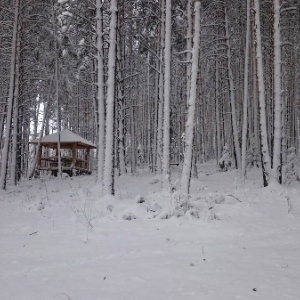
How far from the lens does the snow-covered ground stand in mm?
3047

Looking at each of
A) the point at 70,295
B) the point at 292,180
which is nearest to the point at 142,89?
the point at 292,180

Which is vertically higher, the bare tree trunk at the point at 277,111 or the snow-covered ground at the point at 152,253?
the bare tree trunk at the point at 277,111

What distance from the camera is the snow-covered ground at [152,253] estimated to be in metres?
3.05

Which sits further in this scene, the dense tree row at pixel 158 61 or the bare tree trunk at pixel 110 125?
the dense tree row at pixel 158 61

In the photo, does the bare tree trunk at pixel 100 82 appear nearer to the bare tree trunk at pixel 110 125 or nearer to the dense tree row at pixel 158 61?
the dense tree row at pixel 158 61

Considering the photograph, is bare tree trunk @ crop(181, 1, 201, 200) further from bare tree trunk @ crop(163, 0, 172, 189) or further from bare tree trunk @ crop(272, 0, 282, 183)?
bare tree trunk @ crop(272, 0, 282, 183)

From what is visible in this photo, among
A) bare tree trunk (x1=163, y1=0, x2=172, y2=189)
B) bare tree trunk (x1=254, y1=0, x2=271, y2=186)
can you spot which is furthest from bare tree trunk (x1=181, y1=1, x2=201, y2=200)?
bare tree trunk (x1=254, y1=0, x2=271, y2=186)

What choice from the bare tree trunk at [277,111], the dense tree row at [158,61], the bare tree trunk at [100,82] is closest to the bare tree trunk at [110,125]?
the dense tree row at [158,61]

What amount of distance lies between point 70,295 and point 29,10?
657 inches

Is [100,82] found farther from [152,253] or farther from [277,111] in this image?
[152,253]

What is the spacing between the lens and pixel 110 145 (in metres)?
9.92

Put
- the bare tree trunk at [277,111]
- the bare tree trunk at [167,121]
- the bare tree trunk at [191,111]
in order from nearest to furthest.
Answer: the bare tree trunk at [191,111] < the bare tree trunk at [167,121] < the bare tree trunk at [277,111]

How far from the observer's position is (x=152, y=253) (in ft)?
14.3

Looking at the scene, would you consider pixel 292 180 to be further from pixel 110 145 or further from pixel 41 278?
pixel 41 278
